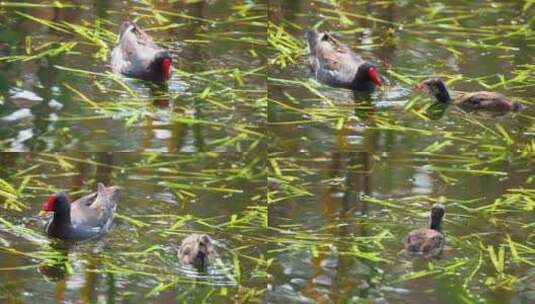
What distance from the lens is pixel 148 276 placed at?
19.1 feet

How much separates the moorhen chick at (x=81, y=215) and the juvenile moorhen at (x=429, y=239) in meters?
1.03

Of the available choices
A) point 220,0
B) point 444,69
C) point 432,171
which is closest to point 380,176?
point 432,171

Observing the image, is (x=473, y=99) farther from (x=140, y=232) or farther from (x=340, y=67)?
(x=140, y=232)

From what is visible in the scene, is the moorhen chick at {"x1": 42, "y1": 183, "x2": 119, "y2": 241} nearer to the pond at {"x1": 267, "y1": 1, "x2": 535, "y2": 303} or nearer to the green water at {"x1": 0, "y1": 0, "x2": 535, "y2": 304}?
the green water at {"x1": 0, "y1": 0, "x2": 535, "y2": 304}

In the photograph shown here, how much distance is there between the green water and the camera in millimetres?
5859

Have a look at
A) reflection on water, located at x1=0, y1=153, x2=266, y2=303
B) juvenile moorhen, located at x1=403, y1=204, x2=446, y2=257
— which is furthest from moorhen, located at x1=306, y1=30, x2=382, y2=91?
juvenile moorhen, located at x1=403, y1=204, x2=446, y2=257

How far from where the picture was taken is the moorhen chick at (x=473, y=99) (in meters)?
6.37

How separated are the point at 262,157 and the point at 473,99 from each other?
828mm

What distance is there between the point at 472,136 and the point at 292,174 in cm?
69

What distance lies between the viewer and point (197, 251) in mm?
5816

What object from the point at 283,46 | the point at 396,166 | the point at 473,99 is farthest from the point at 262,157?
the point at 473,99

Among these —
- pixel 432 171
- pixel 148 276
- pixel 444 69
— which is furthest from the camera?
pixel 444 69

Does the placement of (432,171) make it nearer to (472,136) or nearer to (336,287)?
(472,136)

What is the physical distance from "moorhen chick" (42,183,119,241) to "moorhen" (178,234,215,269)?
0.99ft
